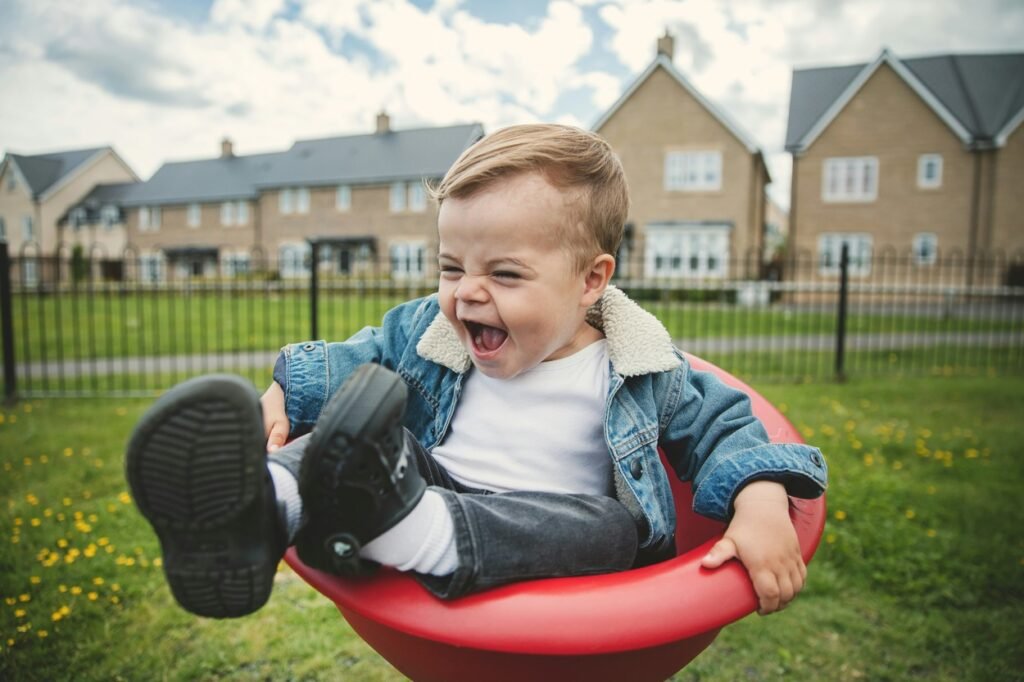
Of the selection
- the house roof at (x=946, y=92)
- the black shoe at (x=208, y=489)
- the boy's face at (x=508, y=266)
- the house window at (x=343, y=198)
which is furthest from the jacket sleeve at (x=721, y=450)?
the house window at (x=343, y=198)

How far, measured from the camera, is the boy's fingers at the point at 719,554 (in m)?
1.06

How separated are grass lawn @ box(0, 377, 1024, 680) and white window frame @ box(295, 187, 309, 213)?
25.9 m

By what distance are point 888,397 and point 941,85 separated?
19.2 meters

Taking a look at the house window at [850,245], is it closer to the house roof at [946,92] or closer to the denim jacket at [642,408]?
the house roof at [946,92]

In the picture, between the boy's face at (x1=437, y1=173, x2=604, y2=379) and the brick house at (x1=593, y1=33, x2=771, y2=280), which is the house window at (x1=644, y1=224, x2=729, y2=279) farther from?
the boy's face at (x1=437, y1=173, x2=604, y2=379)

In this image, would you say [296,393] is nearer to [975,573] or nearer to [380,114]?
[975,573]

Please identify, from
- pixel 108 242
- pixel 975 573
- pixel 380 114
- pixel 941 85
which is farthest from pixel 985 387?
pixel 108 242

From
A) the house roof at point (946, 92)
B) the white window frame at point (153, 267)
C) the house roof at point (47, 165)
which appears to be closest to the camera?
the white window frame at point (153, 267)

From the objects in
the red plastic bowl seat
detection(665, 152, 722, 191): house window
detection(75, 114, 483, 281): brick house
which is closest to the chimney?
detection(665, 152, 722, 191): house window

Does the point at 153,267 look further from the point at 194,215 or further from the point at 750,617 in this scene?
the point at 194,215

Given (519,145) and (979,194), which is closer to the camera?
(519,145)

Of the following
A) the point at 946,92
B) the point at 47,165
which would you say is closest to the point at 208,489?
the point at 946,92

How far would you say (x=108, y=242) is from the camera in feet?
112

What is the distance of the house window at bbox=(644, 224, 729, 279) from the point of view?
20.1m
